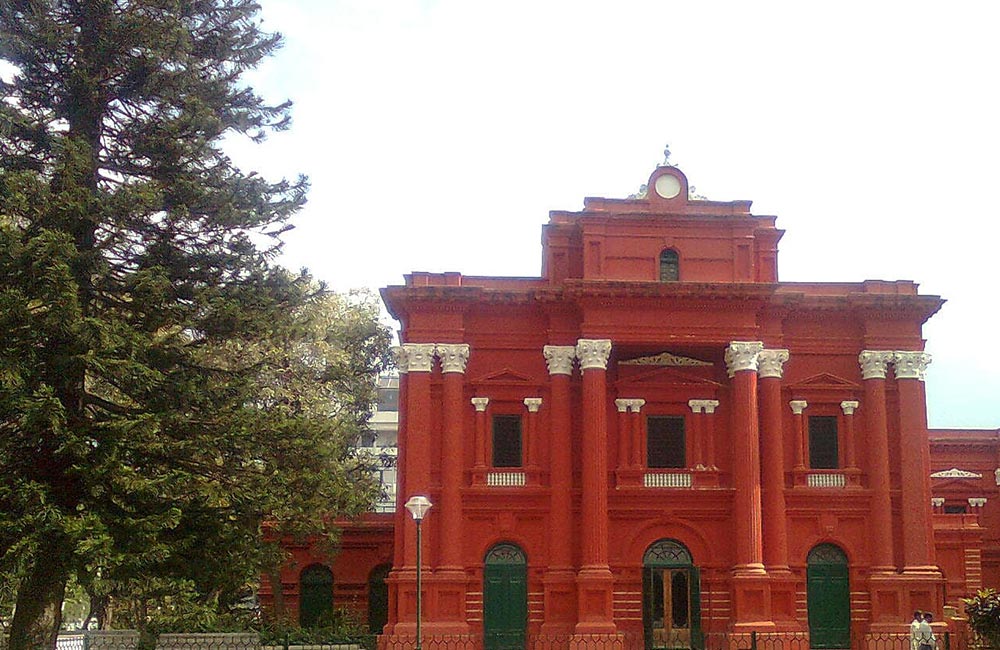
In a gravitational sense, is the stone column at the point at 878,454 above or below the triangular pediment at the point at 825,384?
below

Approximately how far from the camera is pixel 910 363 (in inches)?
1401

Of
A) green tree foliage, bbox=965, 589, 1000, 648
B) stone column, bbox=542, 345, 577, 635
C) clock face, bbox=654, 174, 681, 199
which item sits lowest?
green tree foliage, bbox=965, 589, 1000, 648

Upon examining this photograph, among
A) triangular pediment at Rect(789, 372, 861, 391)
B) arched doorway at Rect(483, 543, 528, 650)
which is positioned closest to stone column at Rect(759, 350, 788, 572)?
triangular pediment at Rect(789, 372, 861, 391)

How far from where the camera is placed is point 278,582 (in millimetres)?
36906

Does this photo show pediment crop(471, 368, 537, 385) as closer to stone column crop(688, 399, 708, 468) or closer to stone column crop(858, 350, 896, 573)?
stone column crop(688, 399, 708, 468)

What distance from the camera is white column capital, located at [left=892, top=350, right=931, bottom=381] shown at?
35.6 meters

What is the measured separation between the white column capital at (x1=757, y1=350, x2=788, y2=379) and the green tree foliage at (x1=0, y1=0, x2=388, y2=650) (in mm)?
13052

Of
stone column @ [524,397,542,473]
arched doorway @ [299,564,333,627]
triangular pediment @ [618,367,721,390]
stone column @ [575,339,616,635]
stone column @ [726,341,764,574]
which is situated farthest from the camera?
arched doorway @ [299,564,333,627]

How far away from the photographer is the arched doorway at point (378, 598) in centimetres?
3800

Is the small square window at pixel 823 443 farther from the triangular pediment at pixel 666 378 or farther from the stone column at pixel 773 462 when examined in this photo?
the triangular pediment at pixel 666 378

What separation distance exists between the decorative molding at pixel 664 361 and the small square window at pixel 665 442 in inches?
62.1

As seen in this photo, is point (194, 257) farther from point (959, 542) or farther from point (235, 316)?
point (959, 542)

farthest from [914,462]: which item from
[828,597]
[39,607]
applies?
[39,607]

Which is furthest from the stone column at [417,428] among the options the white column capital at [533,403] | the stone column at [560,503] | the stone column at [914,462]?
the stone column at [914,462]
